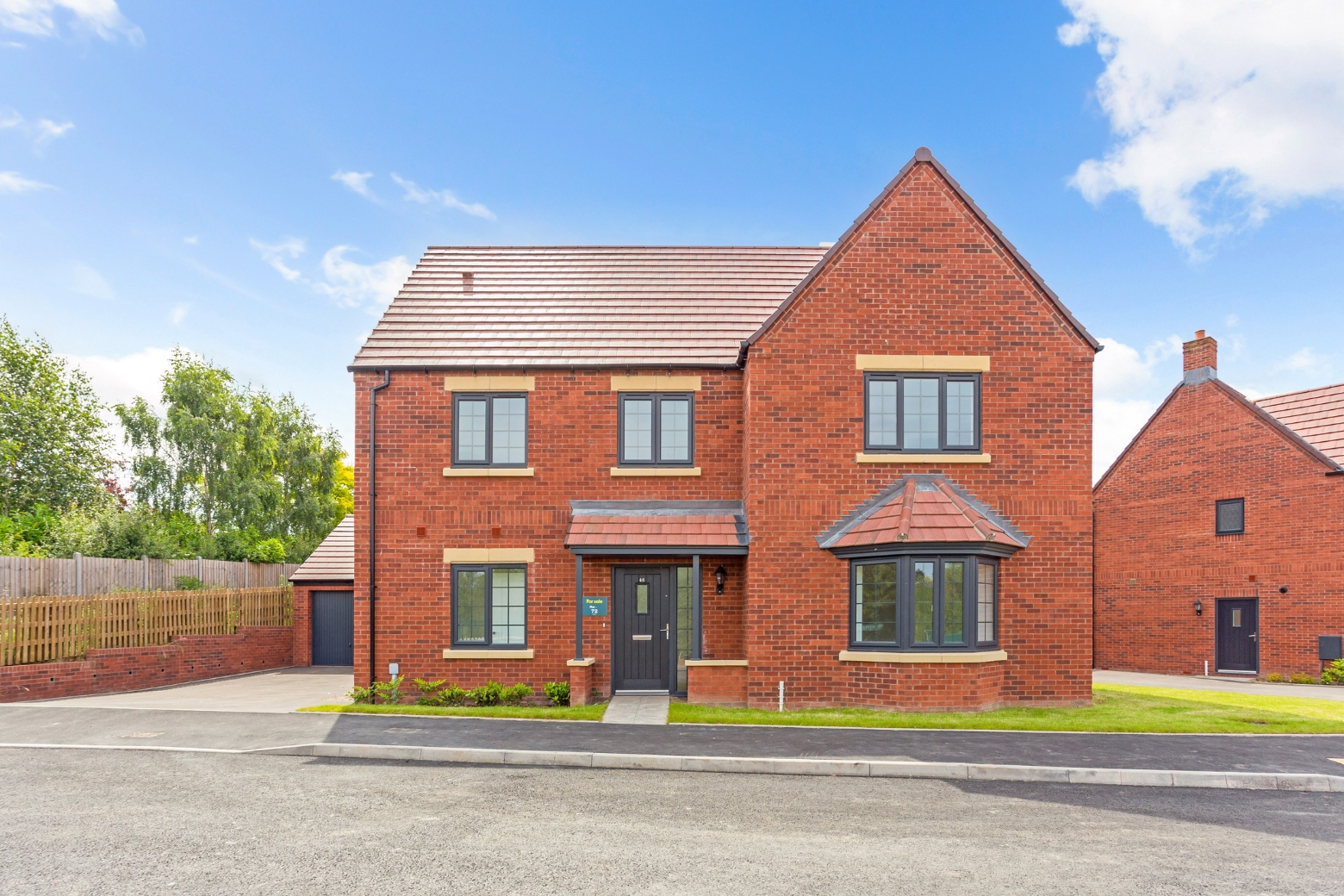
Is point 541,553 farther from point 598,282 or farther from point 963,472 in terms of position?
point 963,472

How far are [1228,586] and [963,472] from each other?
46.0 feet

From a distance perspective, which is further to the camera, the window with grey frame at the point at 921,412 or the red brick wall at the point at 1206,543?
the red brick wall at the point at 1206,543

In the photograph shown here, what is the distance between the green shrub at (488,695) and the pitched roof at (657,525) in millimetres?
2785

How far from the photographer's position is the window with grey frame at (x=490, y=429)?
16203mm

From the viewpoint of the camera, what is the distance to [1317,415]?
2341 cm

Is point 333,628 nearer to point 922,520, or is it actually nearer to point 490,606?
point 490,606

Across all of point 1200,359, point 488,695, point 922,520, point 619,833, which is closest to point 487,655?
point 488,695

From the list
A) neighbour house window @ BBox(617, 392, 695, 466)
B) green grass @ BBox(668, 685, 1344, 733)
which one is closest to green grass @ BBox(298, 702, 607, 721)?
green grass @ BBox(668, 685, 1344, 733)

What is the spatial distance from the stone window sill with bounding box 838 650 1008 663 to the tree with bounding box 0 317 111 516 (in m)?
30.0

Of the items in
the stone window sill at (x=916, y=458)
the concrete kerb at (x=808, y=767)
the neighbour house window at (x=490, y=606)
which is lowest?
the concrete kerb at (x=808, y=767)

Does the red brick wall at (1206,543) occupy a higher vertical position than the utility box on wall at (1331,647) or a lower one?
higher

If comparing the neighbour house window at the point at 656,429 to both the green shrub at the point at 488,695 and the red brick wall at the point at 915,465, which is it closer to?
the red brick wall at the point at 915,465

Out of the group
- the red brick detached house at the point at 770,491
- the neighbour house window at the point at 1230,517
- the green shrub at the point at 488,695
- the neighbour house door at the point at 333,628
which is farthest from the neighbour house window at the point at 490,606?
the neighbour house window at the point at 1230,517

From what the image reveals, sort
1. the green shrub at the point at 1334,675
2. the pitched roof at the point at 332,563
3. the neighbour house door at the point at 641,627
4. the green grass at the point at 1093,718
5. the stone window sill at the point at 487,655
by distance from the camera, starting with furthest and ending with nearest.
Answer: the pitched roof at the point at 332,563 < the green shrub at the point at 1334,675 < the neighbour house door at the point at 641,627 < the stone window sill at the point at 487,655 < the green grass at the point at 1093,718
